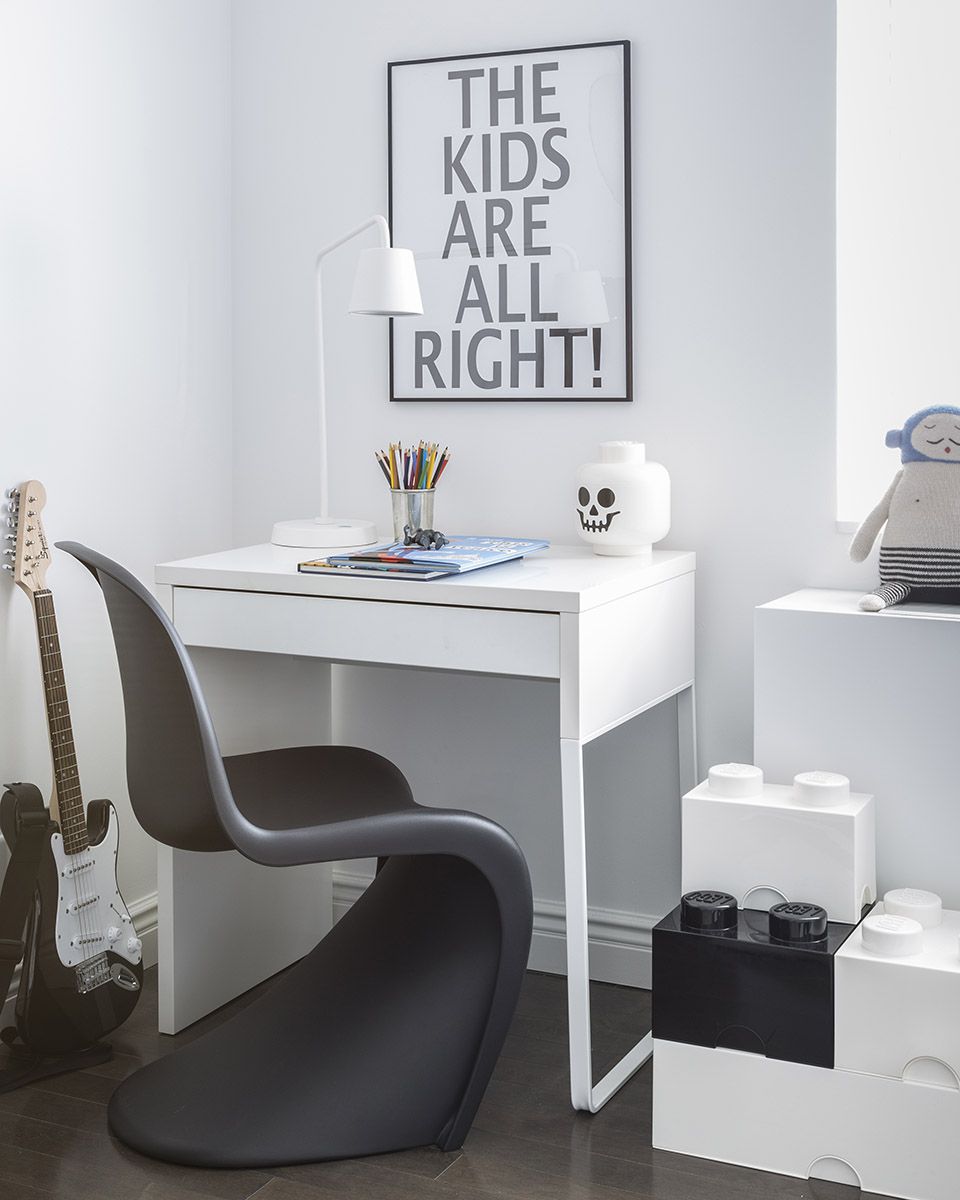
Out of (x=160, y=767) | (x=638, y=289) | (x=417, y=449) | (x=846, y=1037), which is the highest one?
(x=638, y=289)

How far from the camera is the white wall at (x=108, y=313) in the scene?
2180 millimetres

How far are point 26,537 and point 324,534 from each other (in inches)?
19.8

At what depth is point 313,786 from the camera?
6.91 ft

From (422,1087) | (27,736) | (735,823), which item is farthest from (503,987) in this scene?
(27,736)

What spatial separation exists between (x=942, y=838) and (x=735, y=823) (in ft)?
1.05

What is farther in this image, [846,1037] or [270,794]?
[270,794]

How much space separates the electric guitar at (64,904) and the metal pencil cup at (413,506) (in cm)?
59

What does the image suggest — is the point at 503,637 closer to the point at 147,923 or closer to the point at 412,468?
the point at 412,468

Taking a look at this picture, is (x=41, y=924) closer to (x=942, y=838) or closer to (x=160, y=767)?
(x=160, y=767)

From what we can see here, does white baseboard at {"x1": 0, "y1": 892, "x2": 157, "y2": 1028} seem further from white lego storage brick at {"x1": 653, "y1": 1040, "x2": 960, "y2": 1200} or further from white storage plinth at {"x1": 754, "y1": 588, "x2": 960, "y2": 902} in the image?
white storage plinth at {"x1": 754, "y1": 588, "x2": 960, "y2": 902}

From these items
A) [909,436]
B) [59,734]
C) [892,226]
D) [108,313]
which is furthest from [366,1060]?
[892,226]

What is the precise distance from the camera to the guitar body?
6.72 feet

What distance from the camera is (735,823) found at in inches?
75.2

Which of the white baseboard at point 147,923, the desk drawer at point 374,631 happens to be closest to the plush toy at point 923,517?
the desk drawer at point 374,631
